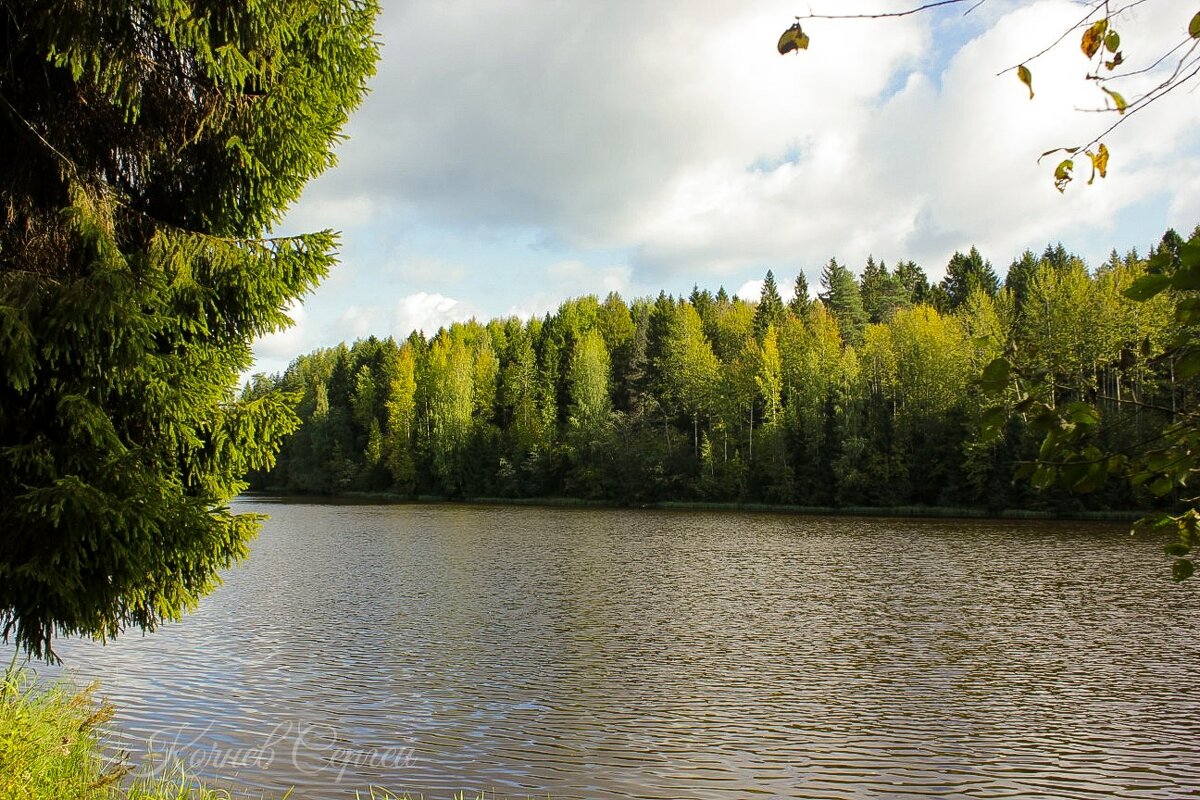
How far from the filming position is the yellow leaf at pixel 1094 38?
1941 mm

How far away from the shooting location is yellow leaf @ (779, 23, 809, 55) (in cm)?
201

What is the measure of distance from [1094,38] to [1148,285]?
2.35ft

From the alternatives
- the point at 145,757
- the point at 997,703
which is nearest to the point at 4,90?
the point at 145,757

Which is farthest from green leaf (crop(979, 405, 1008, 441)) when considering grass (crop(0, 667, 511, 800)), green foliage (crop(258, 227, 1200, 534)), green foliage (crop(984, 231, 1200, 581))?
green foliage (crop(258, 227, 1200, 534))

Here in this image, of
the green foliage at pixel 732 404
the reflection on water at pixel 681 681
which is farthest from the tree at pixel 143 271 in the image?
the green foliage at pixel 732 404

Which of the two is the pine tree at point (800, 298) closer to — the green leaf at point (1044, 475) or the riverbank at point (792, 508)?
the riverbank at point (792, 508)

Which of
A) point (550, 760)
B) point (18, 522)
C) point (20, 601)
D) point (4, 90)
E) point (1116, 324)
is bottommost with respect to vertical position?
point (550, 760)

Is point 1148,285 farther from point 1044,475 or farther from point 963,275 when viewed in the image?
point 963,275

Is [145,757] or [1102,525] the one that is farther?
[1102,525]

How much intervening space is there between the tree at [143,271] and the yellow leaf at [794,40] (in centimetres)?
540

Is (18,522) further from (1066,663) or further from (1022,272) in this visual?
(1022,272)

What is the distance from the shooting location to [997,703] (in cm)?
1105

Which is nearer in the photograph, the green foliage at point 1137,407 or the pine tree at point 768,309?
the green foliage at point 1137,407

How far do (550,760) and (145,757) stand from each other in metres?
4.03
